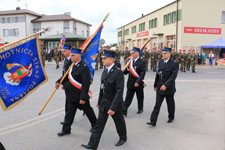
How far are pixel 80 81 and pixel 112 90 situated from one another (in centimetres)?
79

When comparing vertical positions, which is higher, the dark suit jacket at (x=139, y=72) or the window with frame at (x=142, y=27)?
the window with frame at (x=142, y=27)

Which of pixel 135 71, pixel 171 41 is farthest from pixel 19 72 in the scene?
pixel 171 41

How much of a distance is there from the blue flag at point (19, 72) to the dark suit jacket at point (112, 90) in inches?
50.7

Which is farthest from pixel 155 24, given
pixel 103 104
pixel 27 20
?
pixel 103 104

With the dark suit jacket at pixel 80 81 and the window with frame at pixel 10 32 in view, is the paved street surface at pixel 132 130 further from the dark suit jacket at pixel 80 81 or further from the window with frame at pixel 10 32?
the window with frame at pixel 10 32

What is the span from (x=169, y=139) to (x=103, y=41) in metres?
12.0

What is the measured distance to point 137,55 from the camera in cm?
577

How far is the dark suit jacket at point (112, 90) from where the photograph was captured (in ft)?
12.0

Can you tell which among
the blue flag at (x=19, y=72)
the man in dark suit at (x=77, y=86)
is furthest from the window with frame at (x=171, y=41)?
the blue flag at (x=19, y=72)

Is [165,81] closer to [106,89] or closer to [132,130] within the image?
[132,130]

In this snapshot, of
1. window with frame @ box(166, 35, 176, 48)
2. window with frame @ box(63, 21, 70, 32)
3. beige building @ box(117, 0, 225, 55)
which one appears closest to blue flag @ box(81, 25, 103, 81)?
beige building @ box(117, 0, 225, 55)

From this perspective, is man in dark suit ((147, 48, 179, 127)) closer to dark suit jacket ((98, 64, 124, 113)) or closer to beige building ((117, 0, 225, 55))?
dark suit jacket ((98, 64, 124, 113))

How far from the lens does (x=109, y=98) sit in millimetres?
3838

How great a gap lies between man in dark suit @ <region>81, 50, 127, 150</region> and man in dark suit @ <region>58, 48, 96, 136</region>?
397 mm
